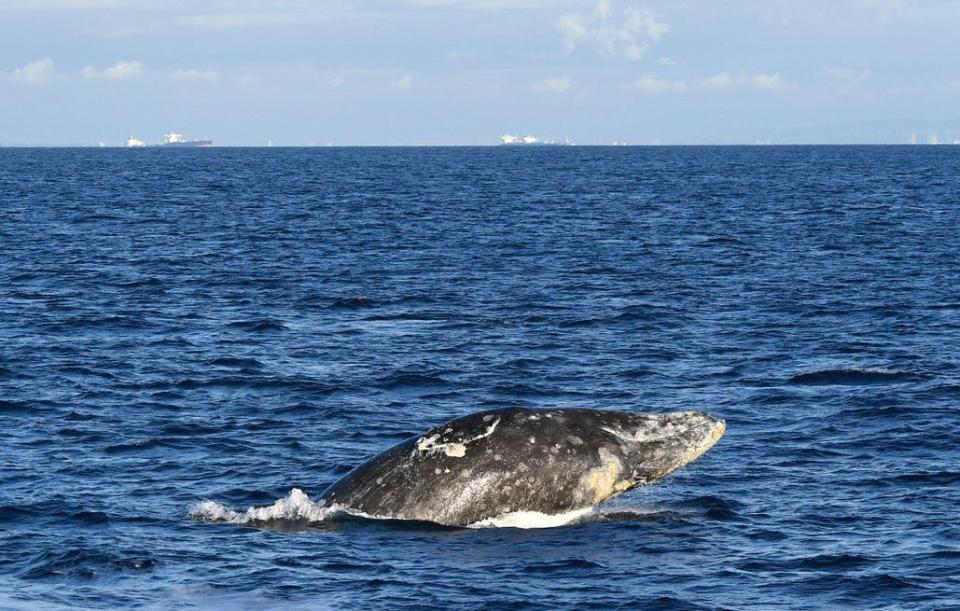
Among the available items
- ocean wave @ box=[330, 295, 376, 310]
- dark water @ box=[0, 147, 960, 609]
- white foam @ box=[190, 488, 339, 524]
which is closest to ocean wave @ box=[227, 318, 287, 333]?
dark water @ box=[0, 147, 960, 609]

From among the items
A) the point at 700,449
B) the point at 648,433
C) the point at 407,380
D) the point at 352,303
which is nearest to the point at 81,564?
the point at 648,433

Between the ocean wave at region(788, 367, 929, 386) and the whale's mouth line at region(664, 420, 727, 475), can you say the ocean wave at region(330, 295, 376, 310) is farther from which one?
the whale's mouth line at region(664, 420, 727, 475)

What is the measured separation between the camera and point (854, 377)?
115ft

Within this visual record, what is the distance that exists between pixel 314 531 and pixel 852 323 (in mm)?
27294

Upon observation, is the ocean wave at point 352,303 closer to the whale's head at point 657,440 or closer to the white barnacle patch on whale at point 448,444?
the whale's head at point 657,440

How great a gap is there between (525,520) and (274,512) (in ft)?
13.3

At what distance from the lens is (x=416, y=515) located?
21219mm

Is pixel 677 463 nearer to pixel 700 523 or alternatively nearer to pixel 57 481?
pixel 700 523

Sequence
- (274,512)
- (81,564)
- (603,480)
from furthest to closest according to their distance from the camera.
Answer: (274,512)
(603,480)
(81,564)

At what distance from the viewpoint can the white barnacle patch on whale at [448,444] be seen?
21.1m

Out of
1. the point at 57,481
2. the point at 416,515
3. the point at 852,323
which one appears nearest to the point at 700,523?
the point at 416,515

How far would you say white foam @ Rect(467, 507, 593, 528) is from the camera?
2122 cm

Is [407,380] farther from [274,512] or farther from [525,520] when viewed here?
[525,520]

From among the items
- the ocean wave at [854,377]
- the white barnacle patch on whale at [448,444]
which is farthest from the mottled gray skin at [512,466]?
the ocean wave at [854,377]
